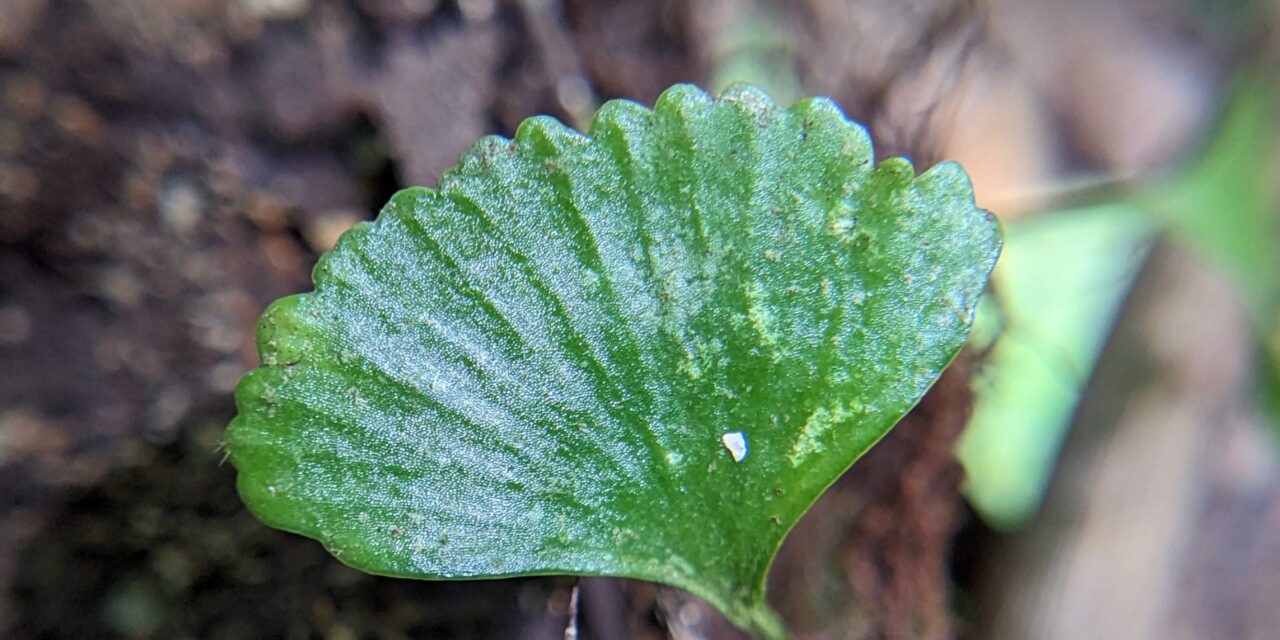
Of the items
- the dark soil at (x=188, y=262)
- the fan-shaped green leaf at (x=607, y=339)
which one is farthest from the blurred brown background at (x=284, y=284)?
the fan-shaped green leaf at (x=607, y=339)

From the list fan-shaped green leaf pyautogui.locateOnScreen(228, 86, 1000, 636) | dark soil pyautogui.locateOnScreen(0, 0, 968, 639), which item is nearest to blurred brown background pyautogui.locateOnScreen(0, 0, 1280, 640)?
dark soil pyautogui.locateOnScreen(0, 0, 968, 639)

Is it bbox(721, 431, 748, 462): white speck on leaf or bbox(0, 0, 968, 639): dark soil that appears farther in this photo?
bbox(0, 0, 968, 639): dark soil

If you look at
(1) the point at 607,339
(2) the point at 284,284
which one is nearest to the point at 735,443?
(1) the point at 607,339

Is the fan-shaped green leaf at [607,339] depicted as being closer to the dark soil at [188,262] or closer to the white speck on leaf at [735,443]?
the white speck on leaf at [735,443]

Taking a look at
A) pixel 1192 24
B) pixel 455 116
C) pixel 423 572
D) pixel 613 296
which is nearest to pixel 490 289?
pixel 613 296

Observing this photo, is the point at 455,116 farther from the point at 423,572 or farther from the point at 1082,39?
the point at 1082,39

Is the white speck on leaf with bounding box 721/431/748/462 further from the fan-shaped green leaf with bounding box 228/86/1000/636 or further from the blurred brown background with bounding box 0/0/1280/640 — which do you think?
the blurred brown background with bounding box 0/0/1280/640

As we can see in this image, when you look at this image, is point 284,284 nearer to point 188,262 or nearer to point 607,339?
point 188,262

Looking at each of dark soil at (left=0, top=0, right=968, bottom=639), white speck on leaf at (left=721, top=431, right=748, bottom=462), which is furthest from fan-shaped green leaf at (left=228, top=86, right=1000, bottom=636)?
dark soil at (left=0, top=0, right=968, bottom=639)
